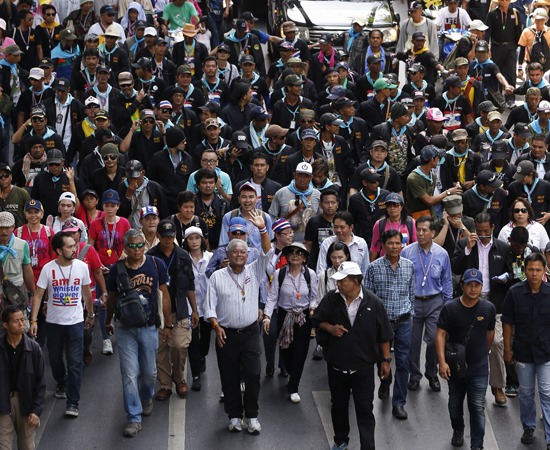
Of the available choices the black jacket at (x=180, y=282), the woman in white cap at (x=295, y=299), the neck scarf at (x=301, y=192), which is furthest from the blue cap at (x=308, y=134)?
the black jacket at (x=180, y=282)

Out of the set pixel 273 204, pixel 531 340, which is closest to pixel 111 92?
pixel 273 204

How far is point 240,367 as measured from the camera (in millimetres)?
11875

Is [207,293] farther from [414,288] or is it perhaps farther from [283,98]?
[283,98]

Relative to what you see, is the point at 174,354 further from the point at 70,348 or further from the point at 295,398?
the point at 295,398

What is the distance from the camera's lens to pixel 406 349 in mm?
12281

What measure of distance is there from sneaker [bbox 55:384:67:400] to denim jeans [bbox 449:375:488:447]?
4.16 m

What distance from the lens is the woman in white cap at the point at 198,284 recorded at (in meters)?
12.8

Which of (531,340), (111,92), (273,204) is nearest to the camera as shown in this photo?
(531,340)

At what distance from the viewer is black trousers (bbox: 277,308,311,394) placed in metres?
12.5

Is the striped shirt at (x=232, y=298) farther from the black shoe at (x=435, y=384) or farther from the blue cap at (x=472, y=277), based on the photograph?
the black shoe at (x=435, y=384)

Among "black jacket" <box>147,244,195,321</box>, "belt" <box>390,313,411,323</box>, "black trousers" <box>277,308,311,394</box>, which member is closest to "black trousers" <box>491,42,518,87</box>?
"belt" <box>390,313,411,323</box>

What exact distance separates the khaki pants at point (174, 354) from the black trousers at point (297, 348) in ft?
3.40

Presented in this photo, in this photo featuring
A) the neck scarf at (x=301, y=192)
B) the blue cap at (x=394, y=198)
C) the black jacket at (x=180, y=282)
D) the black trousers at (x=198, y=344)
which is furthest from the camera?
the neck scarf at (x=301, y=192)

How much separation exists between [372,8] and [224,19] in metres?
3.02
